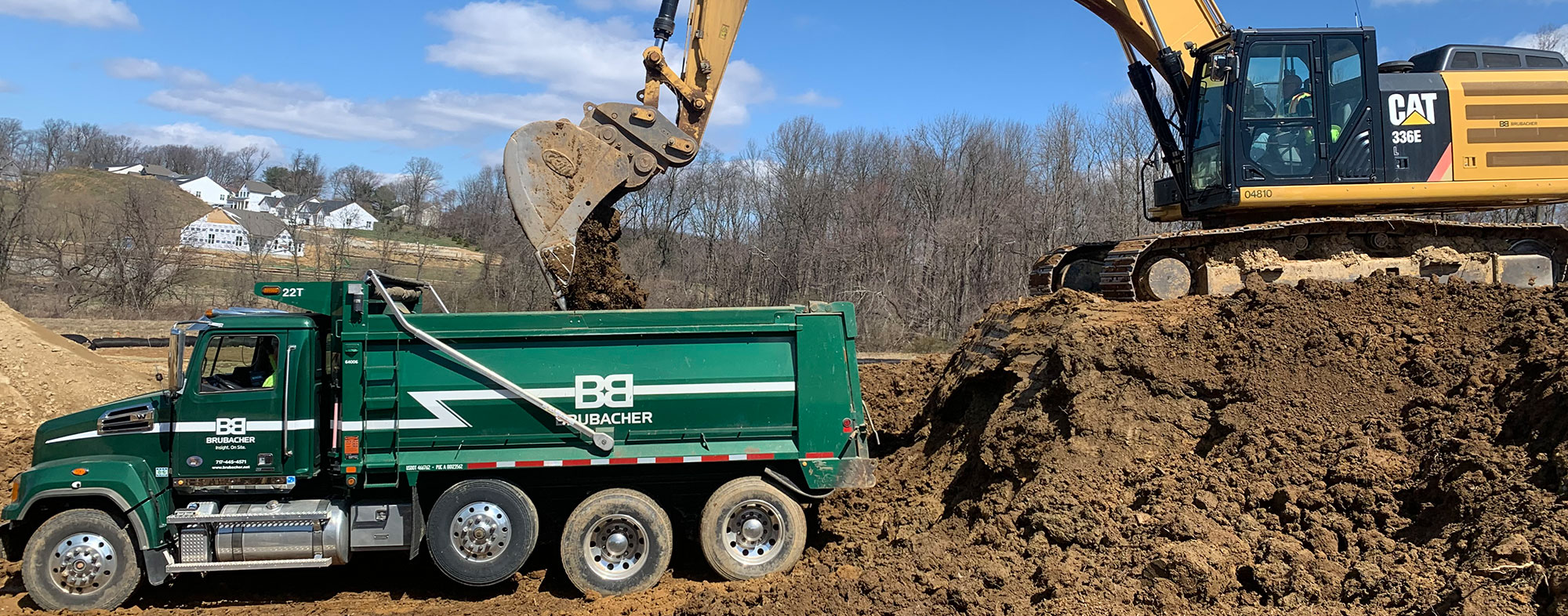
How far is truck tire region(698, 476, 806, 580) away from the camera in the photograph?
23.6 feet

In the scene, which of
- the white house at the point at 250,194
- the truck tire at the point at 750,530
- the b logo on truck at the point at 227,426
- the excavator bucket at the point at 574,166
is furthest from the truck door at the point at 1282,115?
the white house at the point at 250,194

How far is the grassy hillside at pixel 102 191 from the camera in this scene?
54.0 m

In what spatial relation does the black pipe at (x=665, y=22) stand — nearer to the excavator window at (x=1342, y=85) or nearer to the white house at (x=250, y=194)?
the excavator window at (x=1342, y=85)

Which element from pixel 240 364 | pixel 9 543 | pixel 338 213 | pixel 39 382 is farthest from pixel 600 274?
pixel 338 213

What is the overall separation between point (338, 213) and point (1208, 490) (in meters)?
78.4

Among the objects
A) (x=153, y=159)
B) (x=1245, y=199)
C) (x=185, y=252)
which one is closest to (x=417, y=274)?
(x=185, y=252)

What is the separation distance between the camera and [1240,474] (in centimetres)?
684

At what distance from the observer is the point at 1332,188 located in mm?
10547

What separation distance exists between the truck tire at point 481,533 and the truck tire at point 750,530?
54.3 inches

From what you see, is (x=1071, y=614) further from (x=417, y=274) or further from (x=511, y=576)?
(x=417, y=274)

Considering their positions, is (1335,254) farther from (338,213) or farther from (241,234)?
(338,213)

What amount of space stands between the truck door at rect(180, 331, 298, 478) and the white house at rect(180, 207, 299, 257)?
32533 mm

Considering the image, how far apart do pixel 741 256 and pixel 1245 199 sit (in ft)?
90.1

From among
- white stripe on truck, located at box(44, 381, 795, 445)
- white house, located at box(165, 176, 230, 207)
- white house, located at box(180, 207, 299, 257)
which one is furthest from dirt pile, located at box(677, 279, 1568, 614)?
white house, located at box(165, 176, 230, 207)
